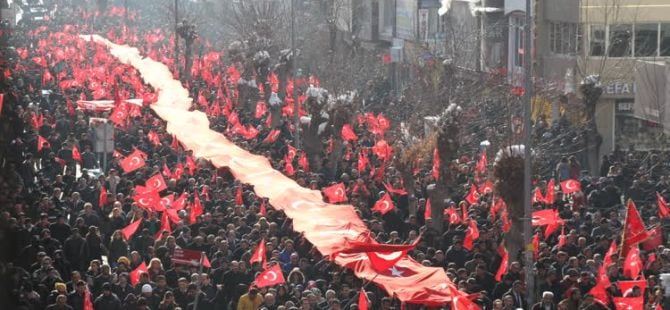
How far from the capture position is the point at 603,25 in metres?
47.8

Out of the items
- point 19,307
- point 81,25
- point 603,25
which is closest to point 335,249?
point 19,307

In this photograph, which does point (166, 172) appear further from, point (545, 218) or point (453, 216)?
point (545, 218)

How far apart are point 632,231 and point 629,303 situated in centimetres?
297

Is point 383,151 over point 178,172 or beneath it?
over

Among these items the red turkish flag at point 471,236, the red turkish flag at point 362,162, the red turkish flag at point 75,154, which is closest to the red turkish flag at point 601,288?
the red turkish flag at point 471,236

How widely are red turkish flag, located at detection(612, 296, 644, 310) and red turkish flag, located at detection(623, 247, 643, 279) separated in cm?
138

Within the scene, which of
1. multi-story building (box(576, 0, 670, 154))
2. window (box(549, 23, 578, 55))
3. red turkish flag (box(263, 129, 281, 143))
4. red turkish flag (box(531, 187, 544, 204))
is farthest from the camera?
window (box(549, 23, 578, 55))

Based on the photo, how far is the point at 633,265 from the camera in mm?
20531

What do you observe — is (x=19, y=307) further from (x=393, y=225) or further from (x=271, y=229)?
(x=393, y=225)

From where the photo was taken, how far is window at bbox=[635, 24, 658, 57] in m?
47.1

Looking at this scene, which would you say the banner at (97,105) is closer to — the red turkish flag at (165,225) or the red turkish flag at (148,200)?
the red turkish flag at (148,200)

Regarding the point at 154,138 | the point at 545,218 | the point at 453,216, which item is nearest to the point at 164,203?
the point at 453,216

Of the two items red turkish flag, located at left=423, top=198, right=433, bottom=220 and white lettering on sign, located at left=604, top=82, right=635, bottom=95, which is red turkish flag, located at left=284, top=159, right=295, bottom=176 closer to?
red turkish flag, located at left=423, top=198, right=433, bottom=220

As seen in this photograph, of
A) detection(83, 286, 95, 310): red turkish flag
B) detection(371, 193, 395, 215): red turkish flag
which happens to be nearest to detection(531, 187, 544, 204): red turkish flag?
detection(371, 193, 395, 215): red turkish flag
